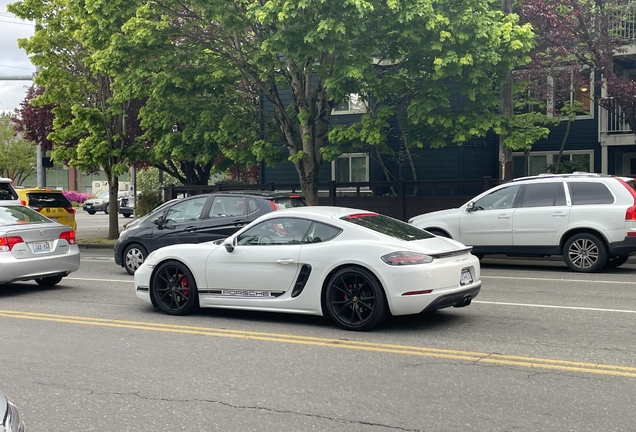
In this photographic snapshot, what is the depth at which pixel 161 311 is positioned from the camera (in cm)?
1009

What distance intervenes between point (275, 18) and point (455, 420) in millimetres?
12762

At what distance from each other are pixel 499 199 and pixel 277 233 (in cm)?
728

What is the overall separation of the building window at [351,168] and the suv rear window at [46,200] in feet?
31.4

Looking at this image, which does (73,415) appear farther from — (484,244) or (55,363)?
(484,244)

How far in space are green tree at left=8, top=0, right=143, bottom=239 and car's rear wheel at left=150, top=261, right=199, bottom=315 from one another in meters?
12.6

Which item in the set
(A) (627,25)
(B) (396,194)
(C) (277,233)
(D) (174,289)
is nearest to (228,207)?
(D) (174,289)

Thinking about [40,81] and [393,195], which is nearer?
[40,81]

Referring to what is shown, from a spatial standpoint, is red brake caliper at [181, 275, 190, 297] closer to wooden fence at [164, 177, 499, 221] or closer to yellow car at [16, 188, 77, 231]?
wooden fence at [164, 177, 499, 221]

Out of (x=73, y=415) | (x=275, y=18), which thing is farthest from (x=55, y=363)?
(x=275, y=18)

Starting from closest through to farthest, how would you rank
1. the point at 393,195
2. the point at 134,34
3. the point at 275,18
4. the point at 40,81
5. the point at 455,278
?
1. the point at 455,278
2. the point at 275,18
3. the point at 134,34
4. the point at 40,81
5. the point at 393,195

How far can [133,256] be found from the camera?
Answer: 14750mm

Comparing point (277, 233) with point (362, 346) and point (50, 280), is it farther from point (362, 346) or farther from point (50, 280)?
point (50, 280)

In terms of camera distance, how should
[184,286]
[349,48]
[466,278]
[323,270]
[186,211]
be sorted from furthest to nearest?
1. [349,48]
2. [186,211]
3. [184,286]
4. [466,278]
5. [323,270]

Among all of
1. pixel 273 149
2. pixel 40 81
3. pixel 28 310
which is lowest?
pixel 28 310
